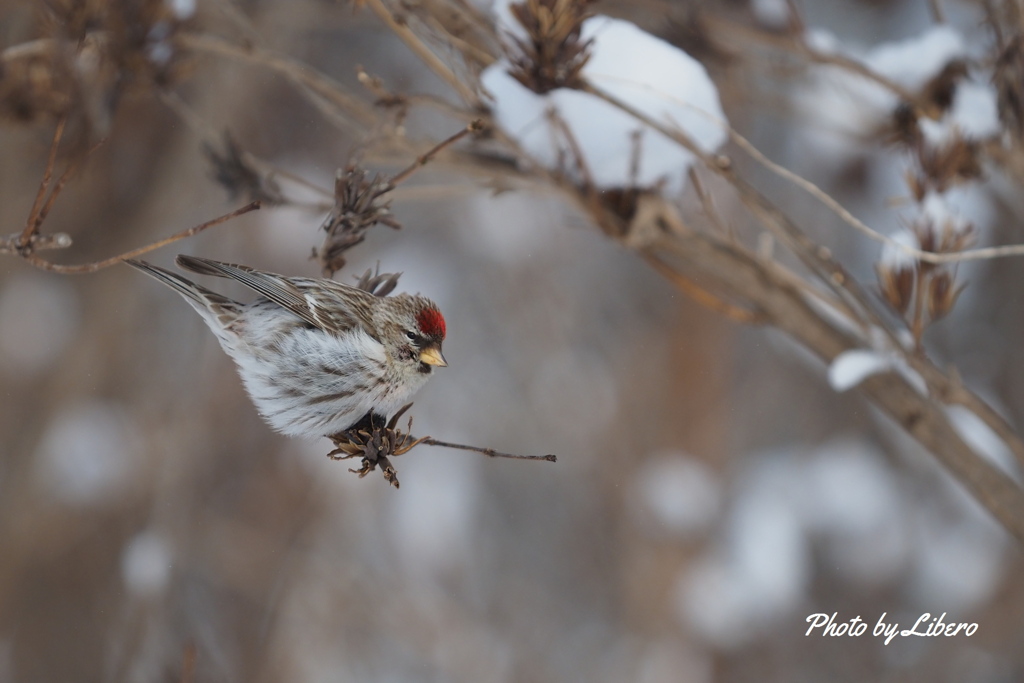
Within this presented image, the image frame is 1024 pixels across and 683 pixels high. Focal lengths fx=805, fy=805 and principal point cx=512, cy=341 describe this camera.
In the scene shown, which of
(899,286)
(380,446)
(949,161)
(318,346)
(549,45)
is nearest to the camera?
(380,446)

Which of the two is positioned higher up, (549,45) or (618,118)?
(618,118)

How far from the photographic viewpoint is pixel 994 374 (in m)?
4.70

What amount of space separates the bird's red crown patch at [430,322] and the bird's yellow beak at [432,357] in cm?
4

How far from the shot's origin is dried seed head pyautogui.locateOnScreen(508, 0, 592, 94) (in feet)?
5.10

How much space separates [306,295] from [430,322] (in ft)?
0.93

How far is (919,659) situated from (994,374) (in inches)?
68.5

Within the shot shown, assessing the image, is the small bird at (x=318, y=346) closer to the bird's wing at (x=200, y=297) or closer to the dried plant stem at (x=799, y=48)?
the bird's wing at (x=200, y=297)

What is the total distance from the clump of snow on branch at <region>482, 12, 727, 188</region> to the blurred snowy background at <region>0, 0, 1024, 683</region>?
236 cm

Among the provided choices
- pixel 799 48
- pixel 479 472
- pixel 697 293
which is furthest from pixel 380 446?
pixel 479 472

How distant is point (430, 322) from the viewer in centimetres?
186

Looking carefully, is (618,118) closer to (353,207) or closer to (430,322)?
(430,322)

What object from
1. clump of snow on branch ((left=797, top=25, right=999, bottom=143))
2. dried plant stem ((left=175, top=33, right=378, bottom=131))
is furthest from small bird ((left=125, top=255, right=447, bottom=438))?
clump of snow on branch ((left=797, top=25, right=999, bottom=143))

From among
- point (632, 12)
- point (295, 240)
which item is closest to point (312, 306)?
point (632, 12)

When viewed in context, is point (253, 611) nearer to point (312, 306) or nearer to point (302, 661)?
point (302, 661)
